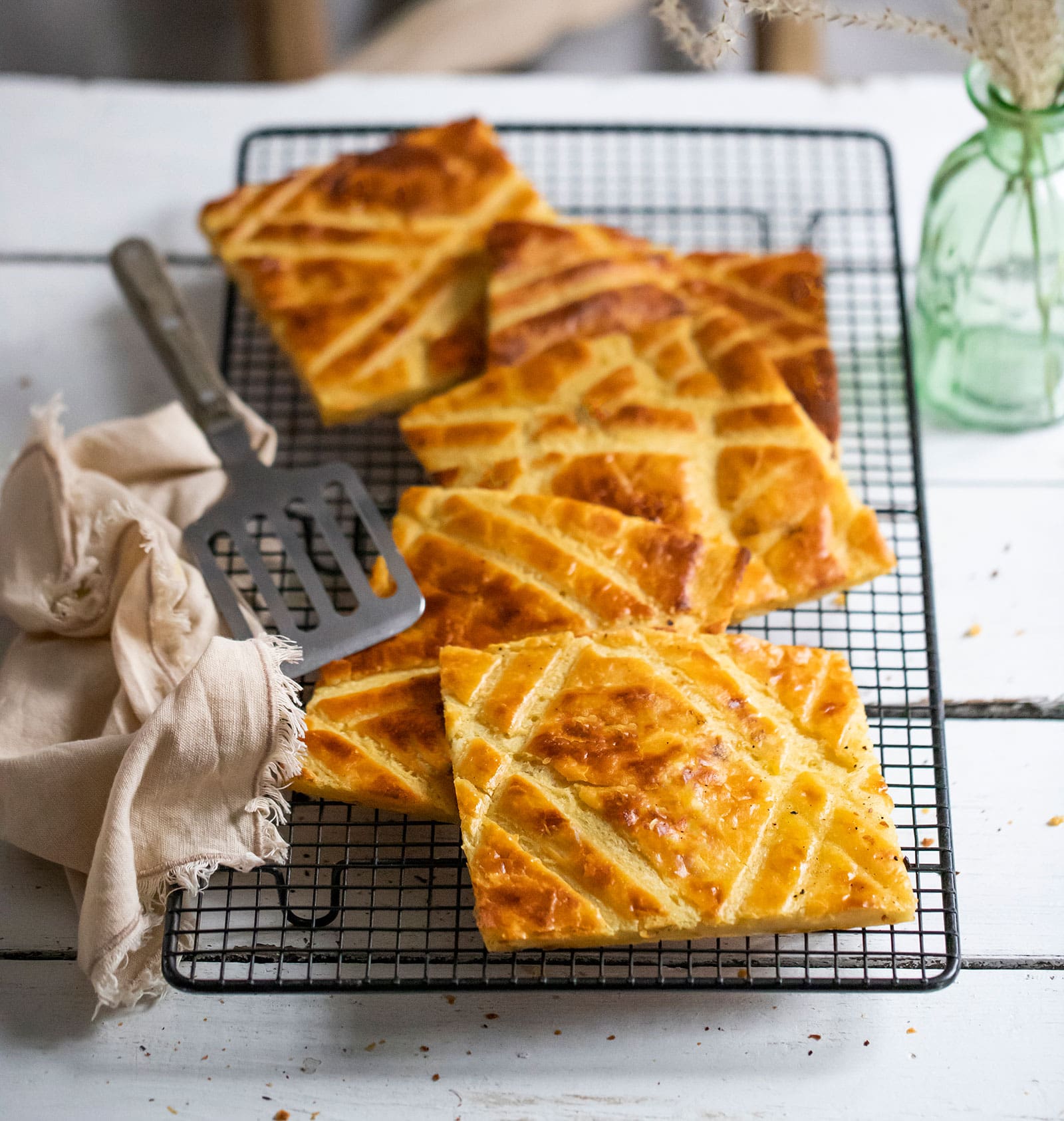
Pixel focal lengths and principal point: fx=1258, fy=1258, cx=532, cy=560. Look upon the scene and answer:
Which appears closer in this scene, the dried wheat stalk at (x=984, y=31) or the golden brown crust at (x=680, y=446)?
the dried wheat stalk at (x=984, y=31)

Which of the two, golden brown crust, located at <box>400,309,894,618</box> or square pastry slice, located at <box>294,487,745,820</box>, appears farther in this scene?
golden brown crust, located at <box>400,309,894,618</box>

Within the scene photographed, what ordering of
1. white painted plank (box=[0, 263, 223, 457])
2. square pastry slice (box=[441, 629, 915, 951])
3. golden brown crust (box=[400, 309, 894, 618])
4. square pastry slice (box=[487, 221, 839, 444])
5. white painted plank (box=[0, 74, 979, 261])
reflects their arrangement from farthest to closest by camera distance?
white painted plank (box=[0, 74, 979, 261])
white painted plank (box=[0, 263, 223, 457])
square pastry slice (box=[487, 221, 839, 444])
golden brown crust (box=[400, 309, 894, 618])
square pastry slice (box=[441, 629, 915, 951])

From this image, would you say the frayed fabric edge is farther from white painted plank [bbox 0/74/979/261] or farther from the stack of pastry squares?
white painted plank [bbox 0/74/979/261]

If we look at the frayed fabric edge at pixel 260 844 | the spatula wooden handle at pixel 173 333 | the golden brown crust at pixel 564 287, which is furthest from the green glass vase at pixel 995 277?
the frayed fabric edge at pixel 260 844

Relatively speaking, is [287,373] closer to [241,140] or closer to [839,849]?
[241,140]

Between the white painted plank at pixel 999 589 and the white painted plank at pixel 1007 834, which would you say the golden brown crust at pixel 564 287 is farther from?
the white painted plank at pixel 1007 834

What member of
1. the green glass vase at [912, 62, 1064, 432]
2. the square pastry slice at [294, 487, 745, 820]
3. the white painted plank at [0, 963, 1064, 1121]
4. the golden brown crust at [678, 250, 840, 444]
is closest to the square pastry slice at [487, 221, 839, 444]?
the golden brown crust at [678, 250, 840, 444]
